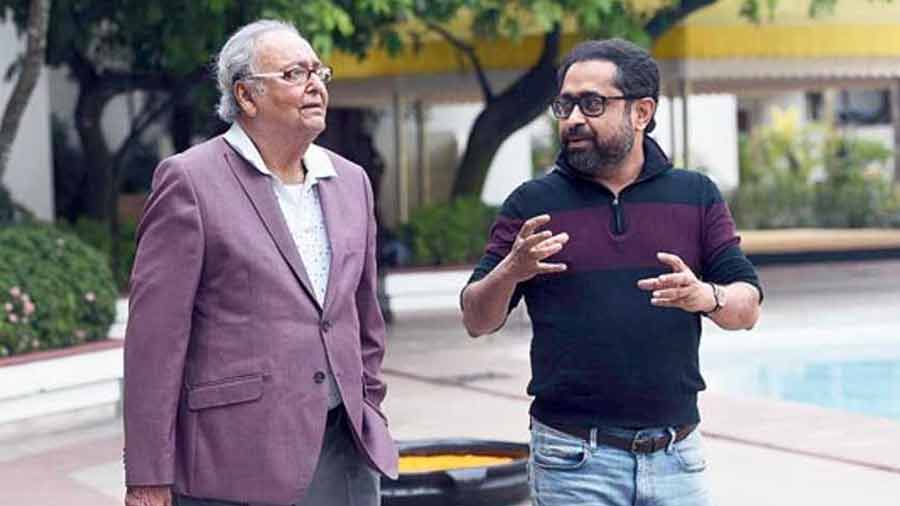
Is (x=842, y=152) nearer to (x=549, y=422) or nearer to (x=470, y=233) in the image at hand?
(x=470, y=233)

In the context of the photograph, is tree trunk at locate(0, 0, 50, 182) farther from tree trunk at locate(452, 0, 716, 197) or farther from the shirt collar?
the shirt collar

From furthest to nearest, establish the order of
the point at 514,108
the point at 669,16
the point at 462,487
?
the point at 514,108 → the point at 669,16 → the point at 462,487

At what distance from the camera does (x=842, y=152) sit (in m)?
33.7

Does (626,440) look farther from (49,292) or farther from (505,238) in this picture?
(49,292)

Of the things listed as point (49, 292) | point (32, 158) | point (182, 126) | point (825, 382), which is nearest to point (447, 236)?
point (32, 158)

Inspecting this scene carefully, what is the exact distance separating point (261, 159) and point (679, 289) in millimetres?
1121

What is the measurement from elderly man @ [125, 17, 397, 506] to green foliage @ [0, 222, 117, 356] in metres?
6.59

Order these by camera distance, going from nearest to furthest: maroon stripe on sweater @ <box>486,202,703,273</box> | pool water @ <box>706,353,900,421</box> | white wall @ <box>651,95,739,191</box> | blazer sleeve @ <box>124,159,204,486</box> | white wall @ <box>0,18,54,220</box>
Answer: blazer sleeve @ <box>124,159,204,486</box> < maroon stripe on sweater @ <box>486,202,703,273</box> < pool water @ <box>706,353,900,421</box> < white wall @ <box>0,18,54,220</box> < white wall @ <box>651,95,739,191</box>

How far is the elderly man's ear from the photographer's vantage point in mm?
4383

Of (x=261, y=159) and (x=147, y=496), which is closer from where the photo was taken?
(x=147, y=496)

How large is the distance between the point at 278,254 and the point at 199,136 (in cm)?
1761

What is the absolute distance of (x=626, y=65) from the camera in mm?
4375

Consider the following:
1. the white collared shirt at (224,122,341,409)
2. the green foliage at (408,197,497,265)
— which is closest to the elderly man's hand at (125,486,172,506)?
the white collared shirt at (224,122,341,409)

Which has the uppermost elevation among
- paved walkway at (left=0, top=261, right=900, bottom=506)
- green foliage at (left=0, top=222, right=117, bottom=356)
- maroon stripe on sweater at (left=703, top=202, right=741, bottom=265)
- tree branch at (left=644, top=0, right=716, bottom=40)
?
tree branch at (left=644, top=0, right=716, bottom=40)
